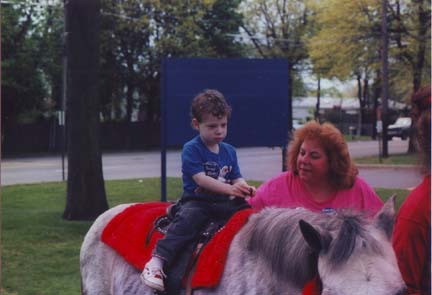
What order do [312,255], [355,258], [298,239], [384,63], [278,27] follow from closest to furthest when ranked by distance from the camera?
[355,258] → [312,255] → [298,239] → [384,63] → [278,27]

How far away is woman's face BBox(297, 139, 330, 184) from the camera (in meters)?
3.72

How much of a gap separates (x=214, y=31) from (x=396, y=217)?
4119 centimetres

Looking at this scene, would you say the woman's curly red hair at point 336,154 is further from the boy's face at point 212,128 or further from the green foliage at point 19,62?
Result: the green foliage at point 19,62

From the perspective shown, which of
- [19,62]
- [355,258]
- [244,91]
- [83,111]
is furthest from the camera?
[19,62]

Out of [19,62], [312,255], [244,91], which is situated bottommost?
[312,255]

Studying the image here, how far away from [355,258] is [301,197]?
3.69 feet

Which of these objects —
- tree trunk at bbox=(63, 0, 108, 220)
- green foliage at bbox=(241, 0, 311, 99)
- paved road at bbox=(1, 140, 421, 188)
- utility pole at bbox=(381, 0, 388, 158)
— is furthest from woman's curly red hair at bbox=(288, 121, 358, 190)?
green foliage at bbox=(241, 0, 311, 99)

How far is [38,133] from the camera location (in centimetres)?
3759

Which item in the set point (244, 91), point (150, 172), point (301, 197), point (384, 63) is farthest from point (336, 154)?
point (384, 63)

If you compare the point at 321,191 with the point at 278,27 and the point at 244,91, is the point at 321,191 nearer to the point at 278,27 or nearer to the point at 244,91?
the point at 244,91

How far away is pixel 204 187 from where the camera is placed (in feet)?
12.7

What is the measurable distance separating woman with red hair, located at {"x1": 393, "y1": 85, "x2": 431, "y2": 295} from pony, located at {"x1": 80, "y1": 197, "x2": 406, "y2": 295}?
71 millimetres

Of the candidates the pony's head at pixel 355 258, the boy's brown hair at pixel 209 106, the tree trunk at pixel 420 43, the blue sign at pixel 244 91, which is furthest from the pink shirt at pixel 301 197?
the tree trunk at pixel 420 43

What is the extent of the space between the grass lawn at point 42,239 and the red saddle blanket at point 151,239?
134 inches
